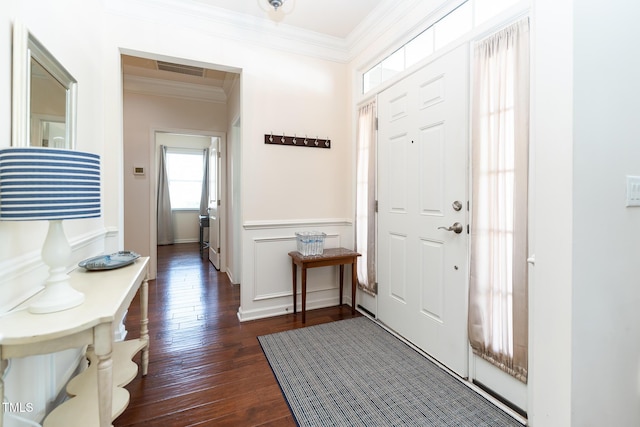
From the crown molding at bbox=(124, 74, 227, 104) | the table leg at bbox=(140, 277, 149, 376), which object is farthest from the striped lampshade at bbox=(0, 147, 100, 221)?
the crown molding at bbox=(124, 74, 227, 104)

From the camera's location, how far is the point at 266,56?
2.81 meters

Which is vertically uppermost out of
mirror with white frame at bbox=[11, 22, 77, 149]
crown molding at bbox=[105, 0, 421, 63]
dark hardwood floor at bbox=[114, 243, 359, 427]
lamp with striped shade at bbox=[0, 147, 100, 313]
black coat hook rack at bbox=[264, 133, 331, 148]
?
crown molding at bbox=[105, 0, 421, 63]

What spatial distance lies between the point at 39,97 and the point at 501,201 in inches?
93.7

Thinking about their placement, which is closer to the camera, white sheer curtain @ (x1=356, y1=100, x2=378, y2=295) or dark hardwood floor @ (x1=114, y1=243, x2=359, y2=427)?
dark hardwood floor @ (x1=114, y1=243, x2=359, y2=427)

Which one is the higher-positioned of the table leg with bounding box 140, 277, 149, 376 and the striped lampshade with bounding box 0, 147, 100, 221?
the striped lampshade with bounding box 0, 147, 100, 221

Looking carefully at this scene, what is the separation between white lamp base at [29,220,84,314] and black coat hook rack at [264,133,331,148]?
197 centimetres

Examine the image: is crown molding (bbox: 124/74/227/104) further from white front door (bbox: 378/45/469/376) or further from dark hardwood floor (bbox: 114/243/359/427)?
white front door (bbox: 378/45/469/376)

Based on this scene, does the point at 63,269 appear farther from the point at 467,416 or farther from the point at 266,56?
the point at 266,56

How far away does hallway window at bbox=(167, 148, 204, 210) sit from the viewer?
282 inches

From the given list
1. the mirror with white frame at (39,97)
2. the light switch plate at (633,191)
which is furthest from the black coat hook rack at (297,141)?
the light switch plate at (633,191)

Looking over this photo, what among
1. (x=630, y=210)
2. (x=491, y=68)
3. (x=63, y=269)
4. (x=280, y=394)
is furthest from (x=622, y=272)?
(x=63, y=269)

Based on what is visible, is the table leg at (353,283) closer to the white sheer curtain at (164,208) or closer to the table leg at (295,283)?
the table leg at (295,283)

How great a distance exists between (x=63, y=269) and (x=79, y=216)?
25 centimetres

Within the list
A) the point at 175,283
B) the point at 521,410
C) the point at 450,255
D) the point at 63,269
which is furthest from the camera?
the point at 175,283
